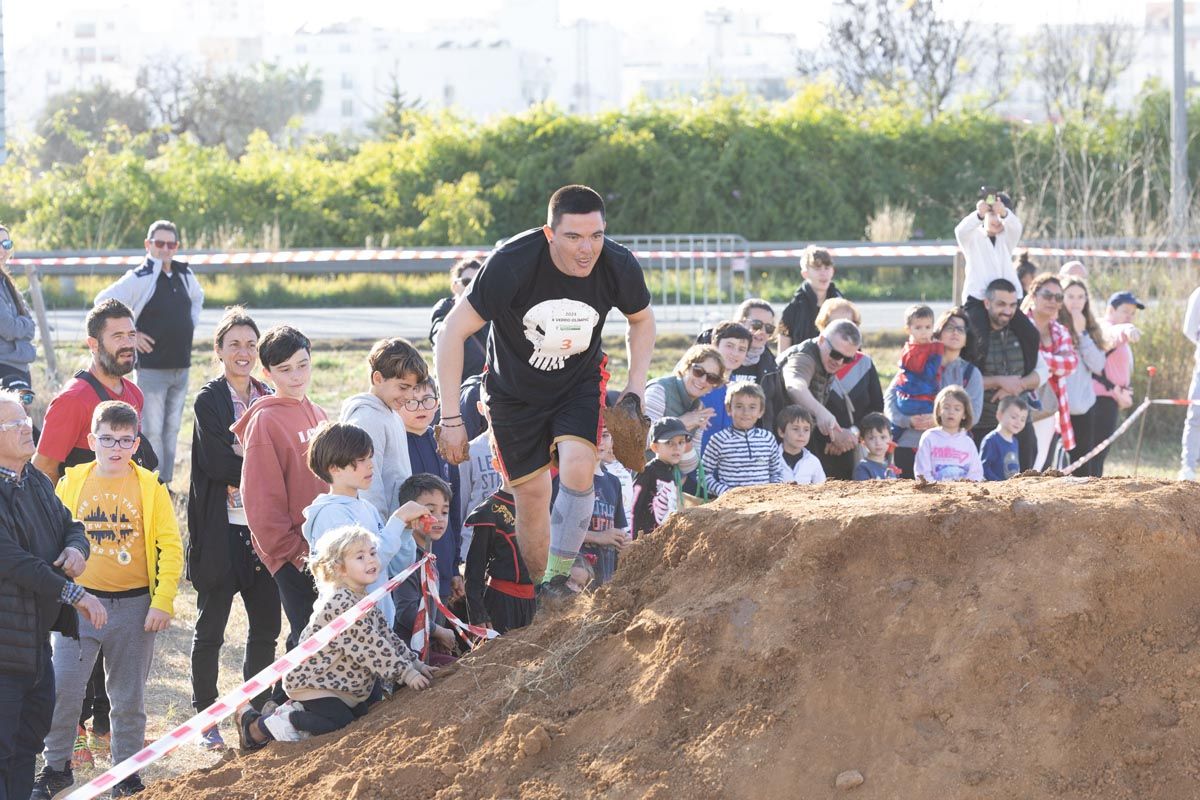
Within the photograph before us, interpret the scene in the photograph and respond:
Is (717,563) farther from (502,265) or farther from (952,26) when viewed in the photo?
(952,26)

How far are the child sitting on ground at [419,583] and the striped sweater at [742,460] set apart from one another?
7.80ft

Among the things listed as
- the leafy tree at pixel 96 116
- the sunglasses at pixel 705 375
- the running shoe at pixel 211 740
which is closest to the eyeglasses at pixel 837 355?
the sunglasses at pixel 705 375

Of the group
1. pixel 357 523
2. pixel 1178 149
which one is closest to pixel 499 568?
pixel 357 523

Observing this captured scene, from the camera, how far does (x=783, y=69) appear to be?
182500 mm

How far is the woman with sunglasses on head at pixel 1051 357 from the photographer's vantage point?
11.0m

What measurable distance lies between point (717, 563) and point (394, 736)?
4.31 feet

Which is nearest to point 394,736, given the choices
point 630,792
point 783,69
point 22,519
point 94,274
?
point 630,792

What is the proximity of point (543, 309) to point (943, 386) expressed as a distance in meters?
4.70

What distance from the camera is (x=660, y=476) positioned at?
827cm

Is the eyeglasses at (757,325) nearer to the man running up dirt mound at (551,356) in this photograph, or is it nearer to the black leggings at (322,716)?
the man running up dirt mound at (551,356)

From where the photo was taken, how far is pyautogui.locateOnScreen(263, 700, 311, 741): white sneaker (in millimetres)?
5812

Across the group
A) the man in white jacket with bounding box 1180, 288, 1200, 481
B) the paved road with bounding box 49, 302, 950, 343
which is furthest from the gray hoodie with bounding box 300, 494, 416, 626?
the paved road with bounding box 49, 302, 950, 343

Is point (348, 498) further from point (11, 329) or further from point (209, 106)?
point (209, 106)

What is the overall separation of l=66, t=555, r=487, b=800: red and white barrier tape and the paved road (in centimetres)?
1132
